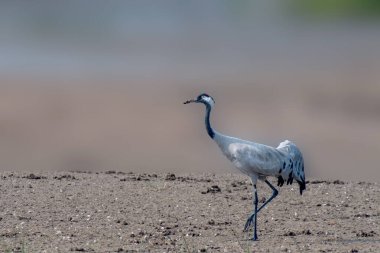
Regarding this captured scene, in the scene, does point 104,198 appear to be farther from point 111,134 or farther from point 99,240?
point 111,134

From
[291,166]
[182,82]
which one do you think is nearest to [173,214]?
[291,166]

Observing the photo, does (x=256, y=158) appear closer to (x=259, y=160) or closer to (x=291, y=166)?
(x=259, y=160)

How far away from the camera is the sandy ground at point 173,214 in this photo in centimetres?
1494

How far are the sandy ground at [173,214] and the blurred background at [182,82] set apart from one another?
3545 millimetres

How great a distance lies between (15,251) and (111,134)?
34.0ft

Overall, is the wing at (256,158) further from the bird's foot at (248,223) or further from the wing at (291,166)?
the bird's foot at (248,223)

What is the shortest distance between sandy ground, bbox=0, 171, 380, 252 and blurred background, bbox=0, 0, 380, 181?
355 cm

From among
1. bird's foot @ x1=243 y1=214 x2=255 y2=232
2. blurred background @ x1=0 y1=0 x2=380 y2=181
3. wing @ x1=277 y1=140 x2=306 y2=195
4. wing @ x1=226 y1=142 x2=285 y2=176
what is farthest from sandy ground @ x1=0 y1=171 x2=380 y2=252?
blurred background @ x1=0 y1=0 x2=380 y2=181

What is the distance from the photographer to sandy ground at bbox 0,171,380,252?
49.0ft

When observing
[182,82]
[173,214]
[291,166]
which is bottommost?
[173,214]

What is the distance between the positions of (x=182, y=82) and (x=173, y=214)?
1427cm

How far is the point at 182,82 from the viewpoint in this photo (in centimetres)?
3055

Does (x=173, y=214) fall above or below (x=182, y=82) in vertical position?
below

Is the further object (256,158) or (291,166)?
(291,166)
